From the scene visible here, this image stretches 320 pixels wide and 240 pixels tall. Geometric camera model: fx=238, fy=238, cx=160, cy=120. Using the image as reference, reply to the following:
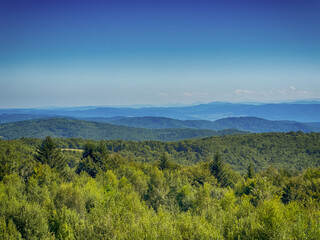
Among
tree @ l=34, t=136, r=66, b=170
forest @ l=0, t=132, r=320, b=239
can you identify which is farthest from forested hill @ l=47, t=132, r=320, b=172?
tree @ l=34, t=136, r=66, b=170

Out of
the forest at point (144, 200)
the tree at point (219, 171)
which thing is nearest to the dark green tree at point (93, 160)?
the forest at point (144, 200)

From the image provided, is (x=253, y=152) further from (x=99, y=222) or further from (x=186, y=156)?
(x=99, y=222)

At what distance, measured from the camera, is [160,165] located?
64.9m

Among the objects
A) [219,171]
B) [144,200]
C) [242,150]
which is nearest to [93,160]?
[144,200]

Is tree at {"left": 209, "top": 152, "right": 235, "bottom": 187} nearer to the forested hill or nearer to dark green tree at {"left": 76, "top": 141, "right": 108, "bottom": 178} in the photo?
dark green tree at {"left": 76, "top": 141, "right": 108, "bottom": 178}

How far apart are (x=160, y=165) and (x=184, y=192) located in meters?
24.1

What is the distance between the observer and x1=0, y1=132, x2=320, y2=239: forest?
15.6 m

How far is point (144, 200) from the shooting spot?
140 feet

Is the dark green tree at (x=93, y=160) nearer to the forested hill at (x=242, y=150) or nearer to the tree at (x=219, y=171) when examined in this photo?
the tree at (x=219, y=171)

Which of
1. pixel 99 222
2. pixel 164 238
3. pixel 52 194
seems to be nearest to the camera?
pixel 164 238

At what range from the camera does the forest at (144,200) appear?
51.1 feet

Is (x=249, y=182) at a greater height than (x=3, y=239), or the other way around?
(x=3, y=239)

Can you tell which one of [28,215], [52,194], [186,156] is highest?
[28,215]

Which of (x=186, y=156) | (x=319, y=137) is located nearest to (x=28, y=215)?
(x=186, y=156)
